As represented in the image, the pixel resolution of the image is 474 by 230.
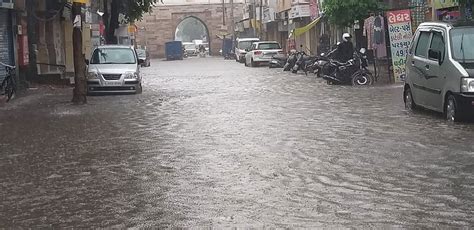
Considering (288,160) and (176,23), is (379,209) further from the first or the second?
(176,23)

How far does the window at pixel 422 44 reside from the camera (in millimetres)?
13961

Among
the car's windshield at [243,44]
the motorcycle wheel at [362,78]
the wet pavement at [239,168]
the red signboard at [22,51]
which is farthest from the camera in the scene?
the car's windshield at [243,44]

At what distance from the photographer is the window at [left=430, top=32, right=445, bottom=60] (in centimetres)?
1309

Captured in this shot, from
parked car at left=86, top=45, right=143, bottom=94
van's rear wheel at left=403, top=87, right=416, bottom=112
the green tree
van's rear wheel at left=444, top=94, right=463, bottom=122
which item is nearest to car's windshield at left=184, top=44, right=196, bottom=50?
the green tree

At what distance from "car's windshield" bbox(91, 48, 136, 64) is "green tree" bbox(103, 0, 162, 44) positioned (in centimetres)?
1146

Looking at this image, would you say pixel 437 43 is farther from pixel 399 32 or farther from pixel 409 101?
pixel 399 32

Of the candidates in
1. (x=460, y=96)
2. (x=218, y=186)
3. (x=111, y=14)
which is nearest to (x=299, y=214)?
(x=218, y=186)

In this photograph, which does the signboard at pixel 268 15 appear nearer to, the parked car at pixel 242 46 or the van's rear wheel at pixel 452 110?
the parked car at pixel 242 46

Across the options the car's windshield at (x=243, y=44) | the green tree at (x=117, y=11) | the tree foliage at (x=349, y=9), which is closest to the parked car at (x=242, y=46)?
the car's windshield at (x=243, y=44)

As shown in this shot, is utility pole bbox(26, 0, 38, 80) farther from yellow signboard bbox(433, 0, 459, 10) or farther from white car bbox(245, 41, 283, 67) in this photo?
white car bbox(245, 41, 283, 67)

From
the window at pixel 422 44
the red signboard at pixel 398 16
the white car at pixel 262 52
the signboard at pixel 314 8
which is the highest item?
the signboard at pixel 314 8

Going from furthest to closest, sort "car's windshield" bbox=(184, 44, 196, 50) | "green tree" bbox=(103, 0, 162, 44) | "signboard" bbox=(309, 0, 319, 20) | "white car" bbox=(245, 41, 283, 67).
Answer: "car's windshield" bbox=(184, 44, 196, 50) < "white car" bbox=(245, 41, 283, 67) < "signboard" bbox=(309, 0, 319, 20) < "green tree" bbox=(103, 0, 162, 44)

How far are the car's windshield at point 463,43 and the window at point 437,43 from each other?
20 centimetres

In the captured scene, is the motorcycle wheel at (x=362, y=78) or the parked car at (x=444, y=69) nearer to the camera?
the parked car at (x=444, y=69)
